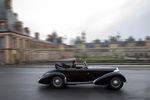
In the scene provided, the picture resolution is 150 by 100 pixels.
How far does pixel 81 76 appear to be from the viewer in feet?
44.1

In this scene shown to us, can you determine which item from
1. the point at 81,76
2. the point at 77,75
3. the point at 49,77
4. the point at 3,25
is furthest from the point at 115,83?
the point at 3,25

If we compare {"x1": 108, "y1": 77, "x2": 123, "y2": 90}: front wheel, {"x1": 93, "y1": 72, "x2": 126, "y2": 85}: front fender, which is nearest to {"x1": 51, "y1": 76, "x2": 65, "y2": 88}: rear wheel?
{"x1": 93, "y1": 72, "x2": 126, "y2": 85}: front fender

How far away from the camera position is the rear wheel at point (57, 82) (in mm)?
13420

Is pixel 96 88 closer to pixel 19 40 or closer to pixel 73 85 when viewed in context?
pixel 73 85

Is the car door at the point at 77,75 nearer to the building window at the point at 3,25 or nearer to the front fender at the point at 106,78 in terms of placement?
the front fender at the point at 106,78

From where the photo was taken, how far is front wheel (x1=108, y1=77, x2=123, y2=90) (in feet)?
42.9

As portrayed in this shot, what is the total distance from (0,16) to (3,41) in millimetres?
4503

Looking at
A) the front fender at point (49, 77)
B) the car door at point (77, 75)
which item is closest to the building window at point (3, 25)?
the front fender at point (49, 77)

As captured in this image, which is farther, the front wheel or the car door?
the car door

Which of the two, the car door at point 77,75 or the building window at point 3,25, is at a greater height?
the building window at point 3,25

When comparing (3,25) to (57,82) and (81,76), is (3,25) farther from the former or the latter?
(81,76)

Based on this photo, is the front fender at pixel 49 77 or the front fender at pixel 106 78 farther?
the front fender at pixel 49 77

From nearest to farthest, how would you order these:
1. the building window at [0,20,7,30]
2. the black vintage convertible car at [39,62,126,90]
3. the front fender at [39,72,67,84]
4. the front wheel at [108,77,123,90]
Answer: the front wheel at [108,77,123,90]
the black vintage convertible car at [39,62,126,90]
the front fender at [39,72,67,84]
the building window at [0,20,7,30]

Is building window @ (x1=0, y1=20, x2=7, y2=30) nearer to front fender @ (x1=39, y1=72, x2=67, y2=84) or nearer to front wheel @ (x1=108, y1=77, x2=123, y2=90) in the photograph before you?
front fender @ (x1=39, y1=72, x2=67, y2=84)
